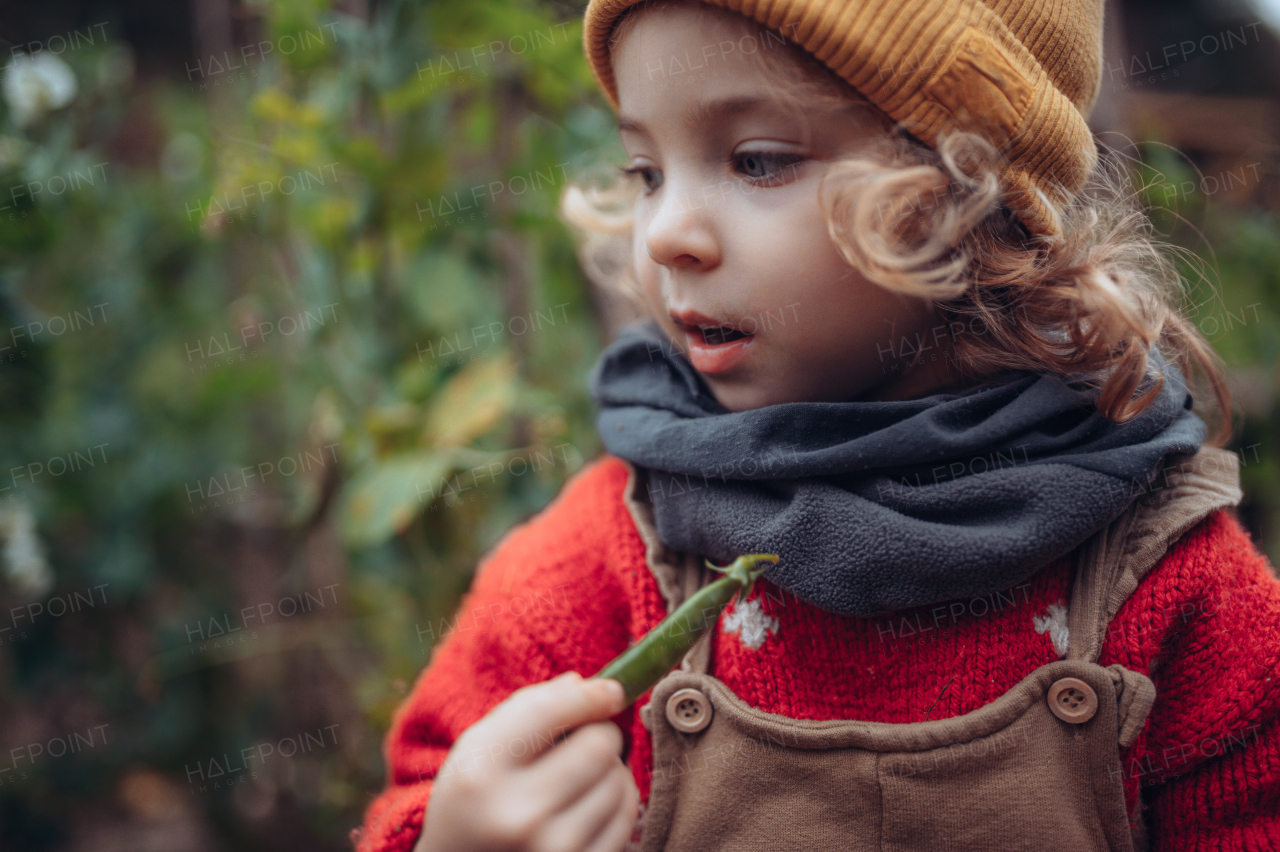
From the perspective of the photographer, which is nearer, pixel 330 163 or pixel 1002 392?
pixel 1002 392

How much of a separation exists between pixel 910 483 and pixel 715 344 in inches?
9.0

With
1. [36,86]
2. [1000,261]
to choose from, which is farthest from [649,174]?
[36,86]

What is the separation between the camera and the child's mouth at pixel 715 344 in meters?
0.82

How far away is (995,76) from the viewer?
2.52 ft

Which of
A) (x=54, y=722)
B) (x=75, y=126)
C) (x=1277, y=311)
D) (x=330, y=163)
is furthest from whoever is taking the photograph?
(x=54, y=722)

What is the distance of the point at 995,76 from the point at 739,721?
2.07 ft

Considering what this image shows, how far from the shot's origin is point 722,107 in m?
0.75

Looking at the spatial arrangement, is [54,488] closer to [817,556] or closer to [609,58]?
[609,58]

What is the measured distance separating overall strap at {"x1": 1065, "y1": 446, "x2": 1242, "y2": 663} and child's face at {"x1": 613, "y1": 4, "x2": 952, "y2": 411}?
270 mm

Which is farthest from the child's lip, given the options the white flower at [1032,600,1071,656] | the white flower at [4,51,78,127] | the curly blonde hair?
the white flower at [4,51,78,127]

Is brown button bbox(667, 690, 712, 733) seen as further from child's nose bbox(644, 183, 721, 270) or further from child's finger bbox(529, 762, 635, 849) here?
child's nose bbox(644, 183, 721, 270)

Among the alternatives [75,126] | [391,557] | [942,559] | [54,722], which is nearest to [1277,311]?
[942,559]

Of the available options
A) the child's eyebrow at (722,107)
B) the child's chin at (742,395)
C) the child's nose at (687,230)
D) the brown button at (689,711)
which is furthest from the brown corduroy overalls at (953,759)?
the child's eyebrow at (722,107)

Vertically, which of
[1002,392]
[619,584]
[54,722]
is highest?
[1002,392]
